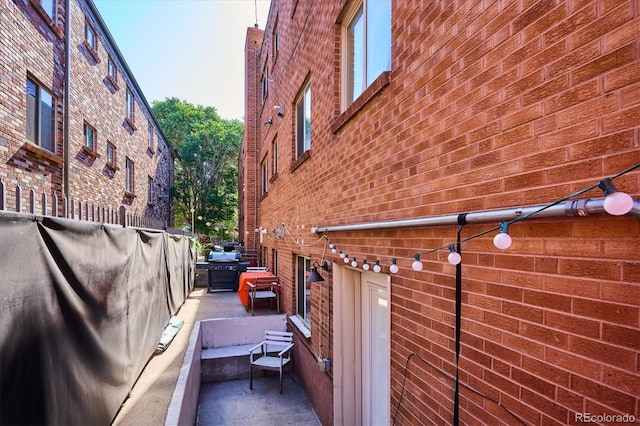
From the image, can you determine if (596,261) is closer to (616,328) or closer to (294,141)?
(616,328)

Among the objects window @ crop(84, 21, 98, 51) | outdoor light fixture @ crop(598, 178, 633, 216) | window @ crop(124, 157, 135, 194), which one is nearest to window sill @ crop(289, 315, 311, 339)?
outdoor light fixture @ crop(598, 178, 633, 216)

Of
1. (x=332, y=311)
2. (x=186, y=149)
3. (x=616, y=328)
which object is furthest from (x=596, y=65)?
(x=186, y=149)

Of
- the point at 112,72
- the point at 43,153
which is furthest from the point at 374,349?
the point at 112,72

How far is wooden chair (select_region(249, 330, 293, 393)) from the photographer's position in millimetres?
A: 6293

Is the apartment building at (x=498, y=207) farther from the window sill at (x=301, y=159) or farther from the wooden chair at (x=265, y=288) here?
the wooden chair at (x=265, y=288)

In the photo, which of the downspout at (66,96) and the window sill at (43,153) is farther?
the downspout at (66,96)

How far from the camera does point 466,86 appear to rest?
6.29ft

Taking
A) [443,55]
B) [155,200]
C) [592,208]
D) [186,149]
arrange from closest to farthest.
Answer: [592,208]
[443,55]
[155,200]
[186,149]

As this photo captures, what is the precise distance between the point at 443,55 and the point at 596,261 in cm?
145

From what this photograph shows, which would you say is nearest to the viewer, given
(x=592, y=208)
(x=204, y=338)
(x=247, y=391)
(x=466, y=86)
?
(x=592, y=208)

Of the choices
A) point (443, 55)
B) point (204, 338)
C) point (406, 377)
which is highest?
point (443, 55)

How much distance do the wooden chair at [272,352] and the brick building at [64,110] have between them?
3.36 m

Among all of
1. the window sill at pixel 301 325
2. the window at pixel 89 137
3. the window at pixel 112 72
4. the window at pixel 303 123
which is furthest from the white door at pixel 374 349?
the window at pixel 112 72

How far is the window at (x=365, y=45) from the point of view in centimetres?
318
